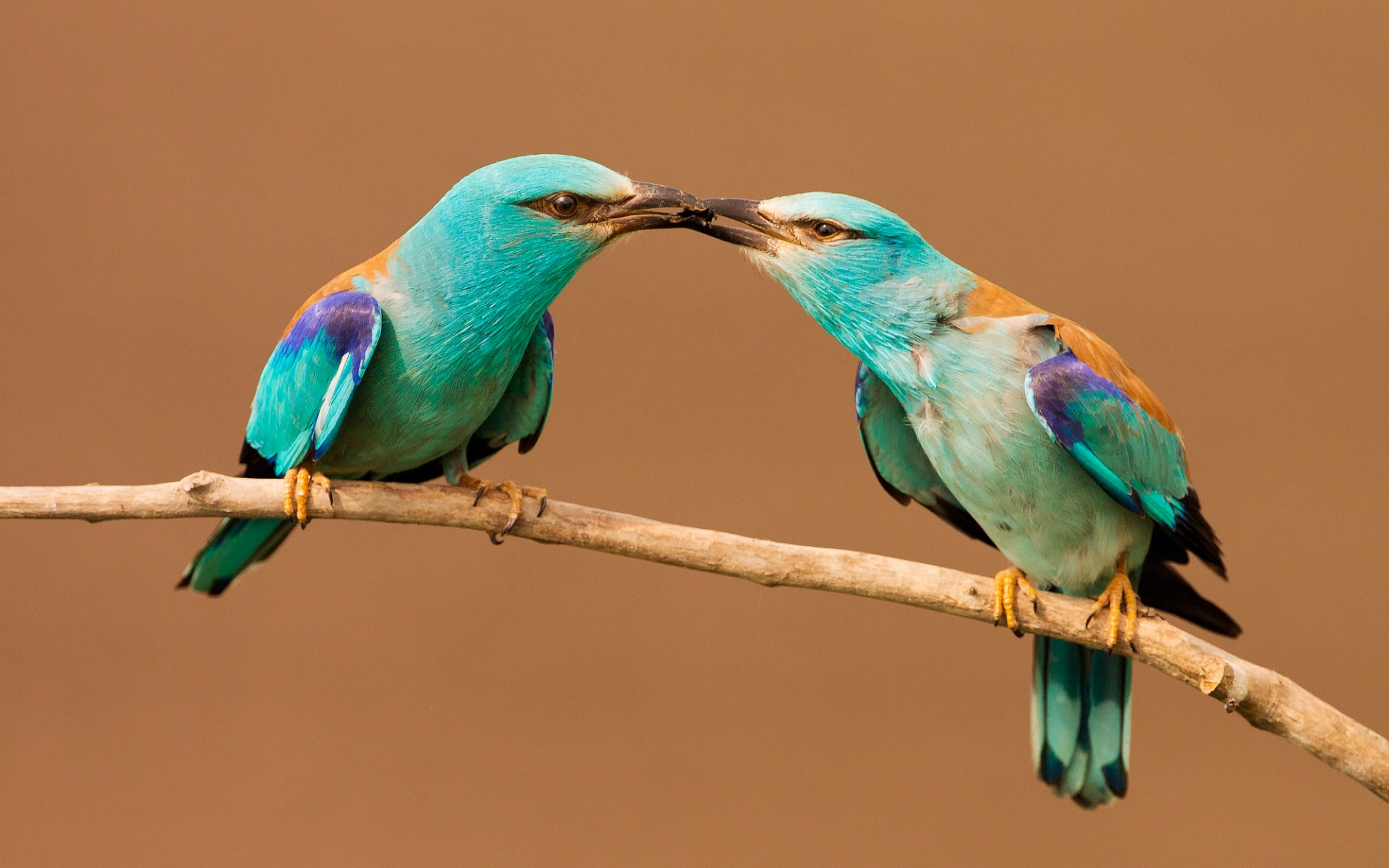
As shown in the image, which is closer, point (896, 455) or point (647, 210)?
point (647, 210)

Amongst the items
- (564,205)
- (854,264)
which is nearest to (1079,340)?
(854,264)

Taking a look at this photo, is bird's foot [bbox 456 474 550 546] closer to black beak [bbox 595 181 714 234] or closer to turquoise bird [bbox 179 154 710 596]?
turquoise bird [bbox 179 154 710 596]

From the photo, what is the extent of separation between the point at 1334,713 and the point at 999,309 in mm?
1070

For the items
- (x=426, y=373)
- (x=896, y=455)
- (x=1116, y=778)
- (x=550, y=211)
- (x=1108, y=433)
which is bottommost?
(x=1116, y=778)

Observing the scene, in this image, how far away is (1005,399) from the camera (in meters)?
2.43

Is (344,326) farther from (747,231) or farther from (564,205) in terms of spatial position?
(747,231)

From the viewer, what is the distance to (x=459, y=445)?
276 cm

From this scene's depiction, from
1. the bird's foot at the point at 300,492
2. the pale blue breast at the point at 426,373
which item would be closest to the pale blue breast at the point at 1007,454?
the pale blue breast at the point at 426,373

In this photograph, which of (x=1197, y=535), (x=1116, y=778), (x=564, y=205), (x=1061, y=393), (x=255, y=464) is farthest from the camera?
(x=1116, y=778)

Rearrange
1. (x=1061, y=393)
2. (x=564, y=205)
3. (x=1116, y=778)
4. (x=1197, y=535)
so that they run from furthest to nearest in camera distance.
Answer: (x=1116, y=778) → (x=1197, y=535) → (x=564, y=205) → (x=1061, y=393)

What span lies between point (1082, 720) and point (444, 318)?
1.79 m

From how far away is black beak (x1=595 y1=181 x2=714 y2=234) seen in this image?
249 cm

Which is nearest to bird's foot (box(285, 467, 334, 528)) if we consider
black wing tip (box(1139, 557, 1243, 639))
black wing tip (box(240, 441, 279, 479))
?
black wing tip (box(240, 441, 279, 479))

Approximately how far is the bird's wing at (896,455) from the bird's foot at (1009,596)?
0.71ft
